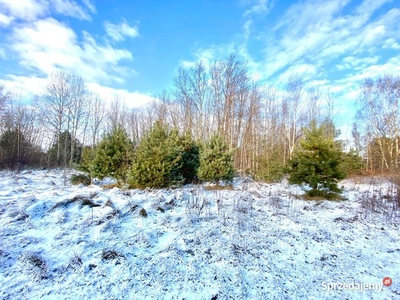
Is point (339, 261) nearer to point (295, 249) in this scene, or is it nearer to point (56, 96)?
point (295, 249)

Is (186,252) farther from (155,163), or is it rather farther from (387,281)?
(155,163)

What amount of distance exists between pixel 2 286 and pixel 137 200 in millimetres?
3244

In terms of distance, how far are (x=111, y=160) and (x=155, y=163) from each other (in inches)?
75.2

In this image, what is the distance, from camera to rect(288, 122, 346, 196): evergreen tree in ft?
21.0

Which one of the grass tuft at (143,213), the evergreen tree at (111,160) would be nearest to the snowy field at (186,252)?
the grass tuft at (143,213)

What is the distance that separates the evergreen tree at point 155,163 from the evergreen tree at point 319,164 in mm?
4236

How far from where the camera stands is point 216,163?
27.3 feet

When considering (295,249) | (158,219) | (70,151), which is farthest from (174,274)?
(70,151)

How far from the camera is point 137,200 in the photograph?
5422mm

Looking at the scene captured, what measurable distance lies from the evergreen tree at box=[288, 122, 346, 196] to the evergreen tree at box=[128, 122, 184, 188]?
4.24 meters

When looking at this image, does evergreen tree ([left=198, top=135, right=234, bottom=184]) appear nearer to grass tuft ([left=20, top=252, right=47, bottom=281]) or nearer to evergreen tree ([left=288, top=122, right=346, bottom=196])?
evergreen tree ([left=288, top=122, right=346, bottom=196])

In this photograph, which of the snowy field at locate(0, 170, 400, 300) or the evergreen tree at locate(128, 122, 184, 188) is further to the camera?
the evergreen tree at locate(128, 122, 184, 188)

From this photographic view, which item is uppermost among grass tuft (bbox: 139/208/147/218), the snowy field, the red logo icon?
grass tuft (bbox: 139/208/147/218)

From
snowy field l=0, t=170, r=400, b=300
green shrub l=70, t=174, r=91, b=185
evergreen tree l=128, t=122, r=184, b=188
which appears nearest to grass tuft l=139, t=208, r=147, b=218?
snowy field l=0, t=170, r=400, b=300
